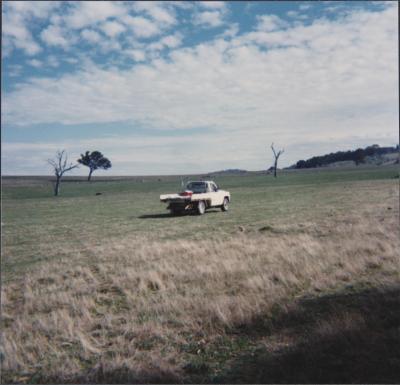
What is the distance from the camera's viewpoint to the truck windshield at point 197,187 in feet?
71.8

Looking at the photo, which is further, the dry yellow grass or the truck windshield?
the truck windshield

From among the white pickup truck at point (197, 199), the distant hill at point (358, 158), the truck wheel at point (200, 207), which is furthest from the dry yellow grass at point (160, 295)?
the distant hill at point (358, 158)

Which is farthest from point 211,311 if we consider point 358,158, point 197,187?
point 358,158

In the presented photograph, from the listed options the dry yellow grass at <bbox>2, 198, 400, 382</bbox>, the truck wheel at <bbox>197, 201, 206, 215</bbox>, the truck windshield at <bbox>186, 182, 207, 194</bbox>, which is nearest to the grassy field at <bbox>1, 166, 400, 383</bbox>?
the dry yellow grass at <bbox>2, 198, 400, 382</bbox>

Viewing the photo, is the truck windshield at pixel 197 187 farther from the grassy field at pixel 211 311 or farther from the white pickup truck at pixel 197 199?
the grassy field at pixel 211 311

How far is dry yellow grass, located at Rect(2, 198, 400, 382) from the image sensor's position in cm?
461

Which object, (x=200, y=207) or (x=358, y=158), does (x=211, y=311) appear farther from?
(x=358, y=158)

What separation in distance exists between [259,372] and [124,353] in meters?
1.71

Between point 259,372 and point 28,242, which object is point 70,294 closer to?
point 259,372

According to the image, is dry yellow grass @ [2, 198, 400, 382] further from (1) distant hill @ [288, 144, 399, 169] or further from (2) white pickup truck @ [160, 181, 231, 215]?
(1) distant hill @ [288, 144, 399, 169]

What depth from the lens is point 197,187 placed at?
2223 cm

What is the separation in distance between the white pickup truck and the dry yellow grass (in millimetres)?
8544

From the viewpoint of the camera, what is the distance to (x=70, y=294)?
742cm

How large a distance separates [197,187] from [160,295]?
50.6 ft
